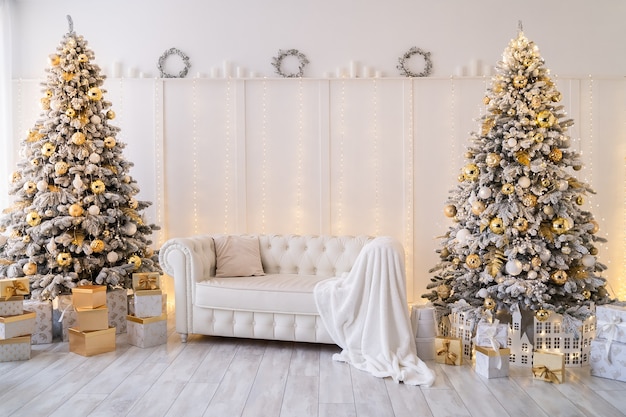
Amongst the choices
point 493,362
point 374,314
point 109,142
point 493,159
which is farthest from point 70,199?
point 493,362

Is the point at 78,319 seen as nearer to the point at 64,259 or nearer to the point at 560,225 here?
the point at 64,259

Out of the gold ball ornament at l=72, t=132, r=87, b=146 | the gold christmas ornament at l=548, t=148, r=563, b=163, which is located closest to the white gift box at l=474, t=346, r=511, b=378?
the gold christmas ornament at l=548, t=148, r=563, b=163

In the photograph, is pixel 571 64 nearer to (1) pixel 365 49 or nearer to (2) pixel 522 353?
(1) pixel 365 49

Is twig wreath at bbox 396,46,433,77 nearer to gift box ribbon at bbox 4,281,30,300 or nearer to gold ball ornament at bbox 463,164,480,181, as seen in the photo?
gold ball ornament at bbox 463,164,480,181

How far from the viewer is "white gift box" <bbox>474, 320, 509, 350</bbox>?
136 inches

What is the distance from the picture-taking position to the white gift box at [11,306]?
3712 mm

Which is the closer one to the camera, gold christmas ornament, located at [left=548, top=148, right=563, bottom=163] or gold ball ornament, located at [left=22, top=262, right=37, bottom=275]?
gold christmas ornament, located at [left=548, top=148, right=563, bottom=163]

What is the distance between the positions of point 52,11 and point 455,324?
523 centimetres

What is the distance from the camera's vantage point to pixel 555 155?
149 inches

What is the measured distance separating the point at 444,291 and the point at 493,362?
852 millimetres

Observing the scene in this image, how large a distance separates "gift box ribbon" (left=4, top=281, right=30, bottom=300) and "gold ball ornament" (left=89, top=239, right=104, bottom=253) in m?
0.63

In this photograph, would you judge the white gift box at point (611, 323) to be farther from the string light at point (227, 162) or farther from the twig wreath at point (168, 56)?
the twig wreath at point (168, 56)

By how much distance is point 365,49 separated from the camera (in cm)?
546

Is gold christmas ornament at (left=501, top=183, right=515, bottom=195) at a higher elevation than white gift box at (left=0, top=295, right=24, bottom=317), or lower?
higher
